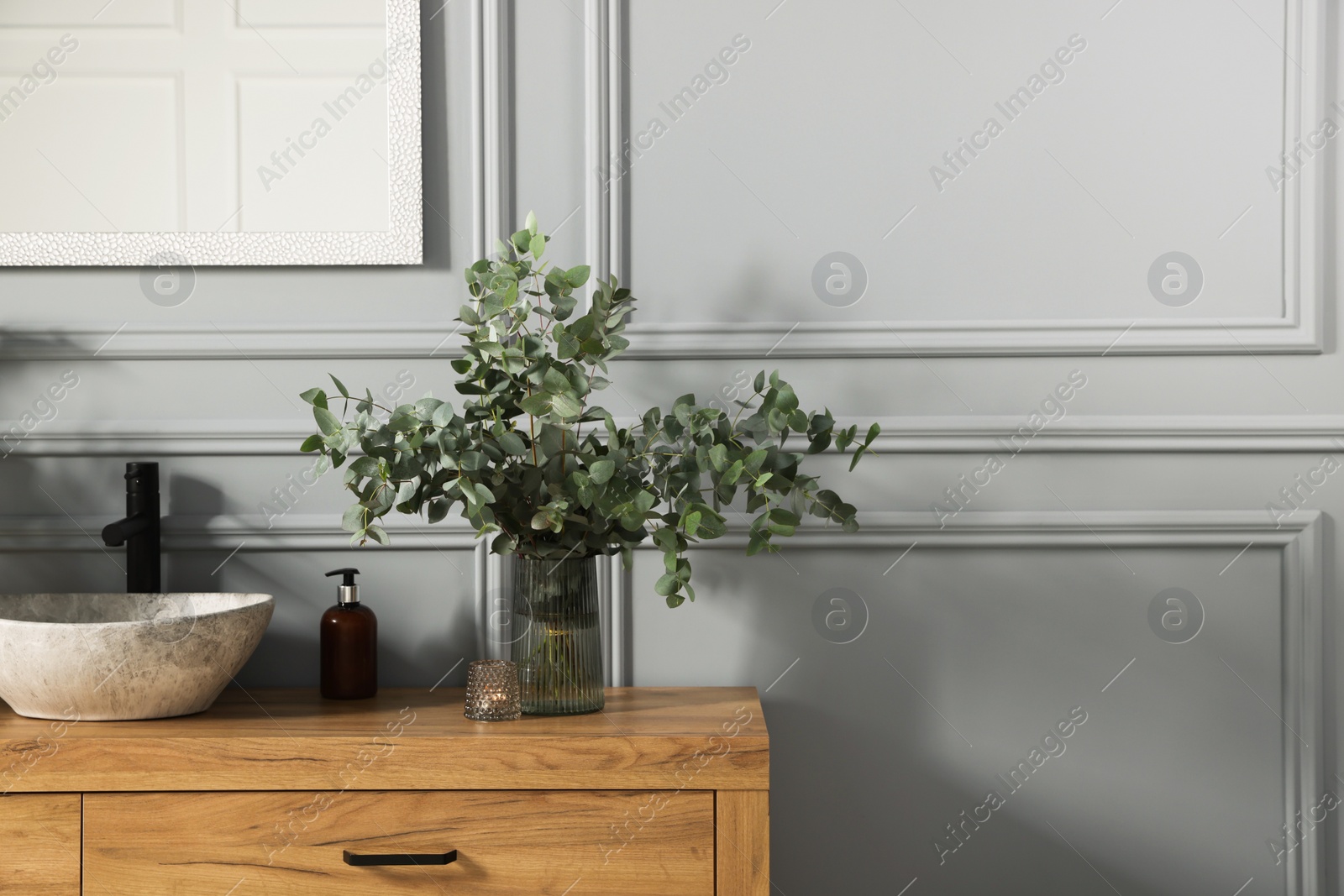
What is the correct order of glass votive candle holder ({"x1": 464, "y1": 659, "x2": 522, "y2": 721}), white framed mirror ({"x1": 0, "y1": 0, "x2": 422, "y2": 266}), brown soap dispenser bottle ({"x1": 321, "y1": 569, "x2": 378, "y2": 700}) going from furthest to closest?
white framed mirror ({"x1": 0, "y1": 0, "x2": 422, "y2": 266})
brown soap dispenser bottle ({"x1": 321, "y1": 569, "x2": 378, "y2": 700})
glass votive candle holder ({"x1": 464, "y1": 659, "x2": 522, "y2": 721})

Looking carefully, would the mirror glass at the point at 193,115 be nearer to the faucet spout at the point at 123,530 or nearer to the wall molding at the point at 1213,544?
the faucet spout at the point at 123,530

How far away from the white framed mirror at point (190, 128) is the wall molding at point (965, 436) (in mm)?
234

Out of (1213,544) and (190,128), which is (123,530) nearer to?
(190,128)

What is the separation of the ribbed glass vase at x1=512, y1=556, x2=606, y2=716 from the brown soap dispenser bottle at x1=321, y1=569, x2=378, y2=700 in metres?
0.22

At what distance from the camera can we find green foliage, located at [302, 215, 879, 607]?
38.1 inches

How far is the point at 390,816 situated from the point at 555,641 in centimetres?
25

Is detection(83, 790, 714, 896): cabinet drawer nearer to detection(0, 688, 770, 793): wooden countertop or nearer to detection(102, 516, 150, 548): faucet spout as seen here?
detection(0, 688, 770, 793): wooden countertop

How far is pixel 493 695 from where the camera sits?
40.5 inches

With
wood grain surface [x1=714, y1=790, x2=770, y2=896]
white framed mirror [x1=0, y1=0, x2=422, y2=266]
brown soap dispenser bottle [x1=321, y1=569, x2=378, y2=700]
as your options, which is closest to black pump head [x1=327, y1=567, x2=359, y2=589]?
brown soap dispenser bottle [x1=321, y1=569, x2=378, y2=700]

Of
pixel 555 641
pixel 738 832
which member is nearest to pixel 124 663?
pixel 555 641

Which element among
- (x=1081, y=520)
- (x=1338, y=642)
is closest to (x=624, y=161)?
(x=1081, y=520)

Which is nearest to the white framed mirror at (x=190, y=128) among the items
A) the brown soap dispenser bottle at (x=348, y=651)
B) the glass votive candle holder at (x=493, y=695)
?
the brown soap dispenser bottle at (x=348, y=651)

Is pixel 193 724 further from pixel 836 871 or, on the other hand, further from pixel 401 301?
pixel 836 871

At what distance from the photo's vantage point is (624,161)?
49.0 inches
